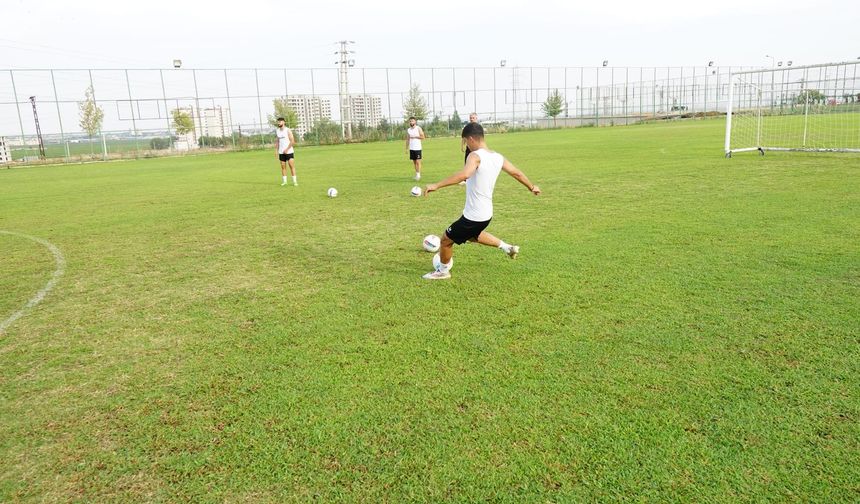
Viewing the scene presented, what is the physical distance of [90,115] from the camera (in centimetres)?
4238

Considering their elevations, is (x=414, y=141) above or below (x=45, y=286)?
above

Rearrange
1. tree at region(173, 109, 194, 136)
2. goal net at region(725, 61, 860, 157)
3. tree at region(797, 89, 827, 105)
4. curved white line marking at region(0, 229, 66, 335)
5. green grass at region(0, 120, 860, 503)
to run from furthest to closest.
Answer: tree at region(173, 109, 194, 136) → tree at region(797, 89, 827, 105) → goal net at region(725, 61, 860, 157) → curved white line marking at region(0, 229, 66, 335) → green grass at region(0, 120, 860, 503)

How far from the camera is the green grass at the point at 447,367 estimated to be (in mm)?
3088

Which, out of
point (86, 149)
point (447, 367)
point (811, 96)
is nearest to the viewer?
point (447, 367)

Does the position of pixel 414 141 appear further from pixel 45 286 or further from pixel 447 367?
pixel 447 367

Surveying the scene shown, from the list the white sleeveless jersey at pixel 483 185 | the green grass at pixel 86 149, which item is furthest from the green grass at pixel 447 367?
the green grass at pixel 86 149

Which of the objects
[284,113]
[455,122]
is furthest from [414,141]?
[455,122]

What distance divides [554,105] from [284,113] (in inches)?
1226

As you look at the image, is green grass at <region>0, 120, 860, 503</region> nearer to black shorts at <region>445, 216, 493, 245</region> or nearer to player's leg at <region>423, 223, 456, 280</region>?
player's leg at <region>423, 223, 456, 280</region>

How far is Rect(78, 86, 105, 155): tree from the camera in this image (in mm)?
41531

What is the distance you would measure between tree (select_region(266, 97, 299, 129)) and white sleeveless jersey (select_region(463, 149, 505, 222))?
4450 cm

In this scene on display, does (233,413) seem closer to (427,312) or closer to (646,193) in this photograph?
(427,312)

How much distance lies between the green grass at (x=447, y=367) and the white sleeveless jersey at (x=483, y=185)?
808 mm

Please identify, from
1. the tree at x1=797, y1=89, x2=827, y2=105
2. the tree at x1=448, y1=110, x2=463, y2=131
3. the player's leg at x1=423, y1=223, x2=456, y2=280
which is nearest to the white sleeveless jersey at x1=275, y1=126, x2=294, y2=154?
the player's leg at x1=423, y1=223, x2=456, y2=280
